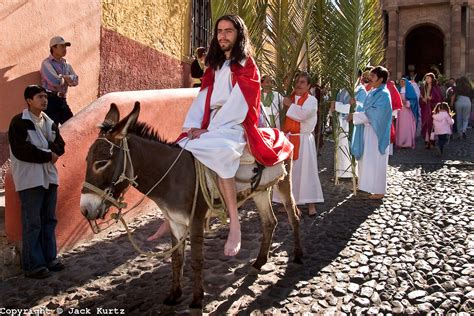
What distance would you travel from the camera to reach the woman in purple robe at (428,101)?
1455 cm

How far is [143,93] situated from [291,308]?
3778mm

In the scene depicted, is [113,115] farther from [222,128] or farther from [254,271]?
[254,271]

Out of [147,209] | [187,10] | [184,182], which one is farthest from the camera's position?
[187,10]

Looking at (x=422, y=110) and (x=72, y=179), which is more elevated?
(x=422, y=110)

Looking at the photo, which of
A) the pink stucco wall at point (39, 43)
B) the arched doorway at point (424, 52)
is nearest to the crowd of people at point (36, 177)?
the pink stucco wall at point (39, 43)

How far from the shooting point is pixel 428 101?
585 inches

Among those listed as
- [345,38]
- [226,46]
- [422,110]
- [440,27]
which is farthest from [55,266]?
[440,27]

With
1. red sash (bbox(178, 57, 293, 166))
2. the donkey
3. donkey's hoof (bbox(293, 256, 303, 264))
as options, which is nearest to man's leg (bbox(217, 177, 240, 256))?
the donkey

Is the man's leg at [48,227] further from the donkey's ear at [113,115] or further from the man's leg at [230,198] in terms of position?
the man's leg at [230,198]

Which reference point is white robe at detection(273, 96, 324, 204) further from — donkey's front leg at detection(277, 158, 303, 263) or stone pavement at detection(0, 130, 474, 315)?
donkey's front leg at detection(277, 158, 303, 263)

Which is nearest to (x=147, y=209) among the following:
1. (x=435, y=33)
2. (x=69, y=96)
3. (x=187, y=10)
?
(x=69, y=96)

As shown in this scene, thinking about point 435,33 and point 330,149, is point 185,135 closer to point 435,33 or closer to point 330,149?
point 330,149

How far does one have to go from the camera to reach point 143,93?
20.4 feet

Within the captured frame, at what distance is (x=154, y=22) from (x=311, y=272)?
6.85 m
